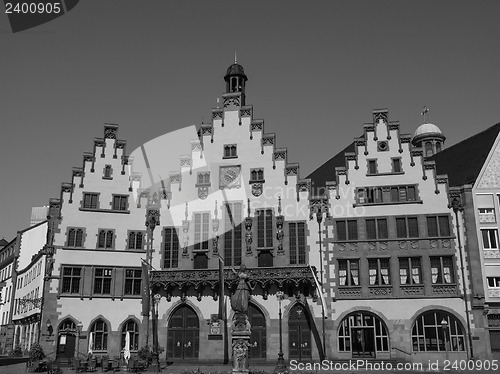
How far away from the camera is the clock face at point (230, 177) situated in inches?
1777

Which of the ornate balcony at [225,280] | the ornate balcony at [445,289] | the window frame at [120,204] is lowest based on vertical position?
the ornate balcony at [445,289]

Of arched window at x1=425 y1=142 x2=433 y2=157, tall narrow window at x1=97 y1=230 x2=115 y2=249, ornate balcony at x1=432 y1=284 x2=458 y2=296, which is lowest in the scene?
ornate balcony at x1=432 y1=284 x2=458 y2=296

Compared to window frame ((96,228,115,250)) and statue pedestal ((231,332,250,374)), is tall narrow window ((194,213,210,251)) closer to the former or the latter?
window frame ((96,228,115,250))

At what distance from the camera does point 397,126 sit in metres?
43.8

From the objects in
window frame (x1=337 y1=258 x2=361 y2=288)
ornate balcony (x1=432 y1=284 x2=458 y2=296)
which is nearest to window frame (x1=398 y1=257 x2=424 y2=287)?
ornate balcony (x1=432 y1=284 x2=458 y2=296)

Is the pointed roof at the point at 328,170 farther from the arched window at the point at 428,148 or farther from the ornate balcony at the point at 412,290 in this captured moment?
the arched window at the point at 428,148

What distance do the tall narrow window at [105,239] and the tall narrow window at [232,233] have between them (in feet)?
30.1

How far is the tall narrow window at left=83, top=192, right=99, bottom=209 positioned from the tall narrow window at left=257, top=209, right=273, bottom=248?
13.2m

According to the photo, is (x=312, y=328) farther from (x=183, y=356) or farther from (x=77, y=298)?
(x=77, y=298)

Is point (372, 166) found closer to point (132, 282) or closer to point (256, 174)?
point (256, 174)

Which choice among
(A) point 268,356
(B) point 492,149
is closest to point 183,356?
(A) point 268,356

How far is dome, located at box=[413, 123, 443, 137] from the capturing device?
97.6m

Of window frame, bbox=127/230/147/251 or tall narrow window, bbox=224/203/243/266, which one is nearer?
tall narrow window, bbox=224/203/243/266

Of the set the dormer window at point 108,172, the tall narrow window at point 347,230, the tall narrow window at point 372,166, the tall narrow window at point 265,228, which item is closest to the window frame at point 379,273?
the tall narrow window at point 347,230
